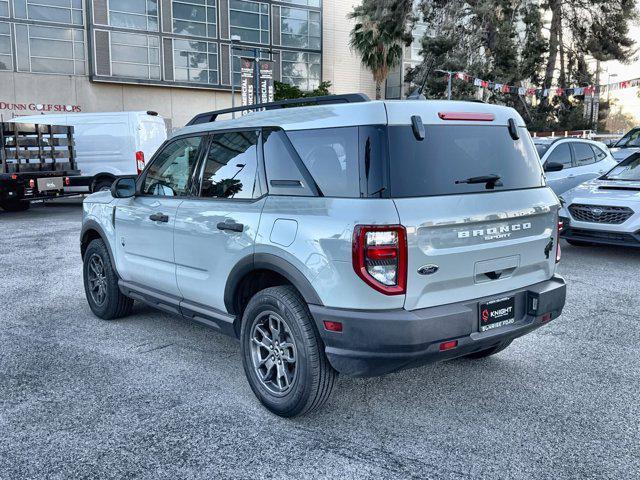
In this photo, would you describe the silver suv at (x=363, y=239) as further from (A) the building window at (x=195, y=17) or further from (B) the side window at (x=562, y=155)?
(A) the building window at (x=195, y=17)

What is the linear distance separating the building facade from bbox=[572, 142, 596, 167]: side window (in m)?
16.9

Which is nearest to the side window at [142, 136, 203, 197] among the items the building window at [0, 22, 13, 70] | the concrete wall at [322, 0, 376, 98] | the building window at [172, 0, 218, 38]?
the building window at [0, 22, 13, 70]

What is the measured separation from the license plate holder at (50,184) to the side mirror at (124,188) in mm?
10132

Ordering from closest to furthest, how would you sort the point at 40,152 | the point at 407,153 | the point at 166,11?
the point at 407,153 → the point at 40,152 → the point at 166,11

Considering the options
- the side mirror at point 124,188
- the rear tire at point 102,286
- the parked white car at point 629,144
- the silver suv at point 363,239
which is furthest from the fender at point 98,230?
the parked white car at point 629,144

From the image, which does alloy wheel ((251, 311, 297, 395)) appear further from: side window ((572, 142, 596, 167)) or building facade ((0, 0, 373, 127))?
building facade ((0, 0, 373, 127))

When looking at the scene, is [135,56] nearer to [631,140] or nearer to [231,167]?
[631,140]

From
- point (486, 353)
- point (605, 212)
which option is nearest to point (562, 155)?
point (605, 212)

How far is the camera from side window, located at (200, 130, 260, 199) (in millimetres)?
3725

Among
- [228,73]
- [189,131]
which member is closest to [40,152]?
[189,131]

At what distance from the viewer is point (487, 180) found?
133 inches

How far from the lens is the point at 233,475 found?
2.86 metres

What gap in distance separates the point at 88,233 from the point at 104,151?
1114cm

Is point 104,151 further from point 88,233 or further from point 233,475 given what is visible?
point 233,475
